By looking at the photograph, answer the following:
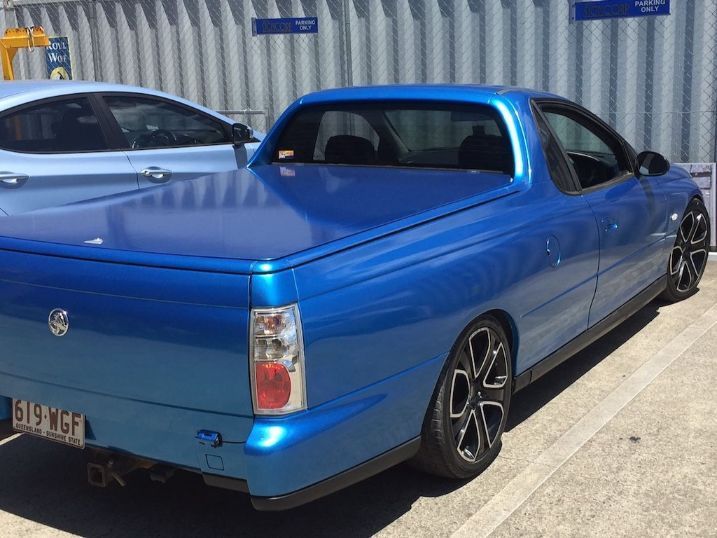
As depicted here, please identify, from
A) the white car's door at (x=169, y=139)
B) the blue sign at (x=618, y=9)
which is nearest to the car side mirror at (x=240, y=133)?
the white car's door at (x=169, y=139)

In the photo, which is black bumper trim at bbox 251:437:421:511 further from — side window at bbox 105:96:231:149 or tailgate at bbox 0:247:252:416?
side window at bbox 105:96:231:149

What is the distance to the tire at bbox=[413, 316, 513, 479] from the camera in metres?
3.49

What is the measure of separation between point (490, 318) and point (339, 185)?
980mm

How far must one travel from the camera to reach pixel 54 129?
5.91 m

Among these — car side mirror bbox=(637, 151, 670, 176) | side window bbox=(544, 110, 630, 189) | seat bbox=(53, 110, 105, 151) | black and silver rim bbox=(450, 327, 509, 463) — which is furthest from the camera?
seat bbox=(53, 110, 105, 151)

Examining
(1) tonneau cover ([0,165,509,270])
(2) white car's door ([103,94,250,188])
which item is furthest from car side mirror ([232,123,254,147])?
(1) tonneau cover ([0,165,509,270])

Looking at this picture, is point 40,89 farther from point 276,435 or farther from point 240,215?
point 276,435

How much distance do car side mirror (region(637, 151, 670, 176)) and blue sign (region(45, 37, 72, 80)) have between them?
8.26 m

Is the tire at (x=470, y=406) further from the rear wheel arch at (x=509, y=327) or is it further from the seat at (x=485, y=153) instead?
the seat at (x=485, y=153)

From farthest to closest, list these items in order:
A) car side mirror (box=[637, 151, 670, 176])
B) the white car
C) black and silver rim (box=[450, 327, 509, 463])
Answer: the white car, car side mirror (box=[637, 151, 670, 176]), black and silver rim (box=[450, 327, 509, 463])

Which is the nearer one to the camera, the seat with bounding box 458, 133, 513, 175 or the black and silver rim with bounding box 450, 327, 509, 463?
the black and silver rim with bounding box 450, 327, 509, 463

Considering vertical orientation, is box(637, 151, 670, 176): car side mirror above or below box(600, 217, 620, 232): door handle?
above

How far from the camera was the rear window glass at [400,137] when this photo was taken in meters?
4.51

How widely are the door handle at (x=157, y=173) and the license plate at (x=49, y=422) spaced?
314 cm
